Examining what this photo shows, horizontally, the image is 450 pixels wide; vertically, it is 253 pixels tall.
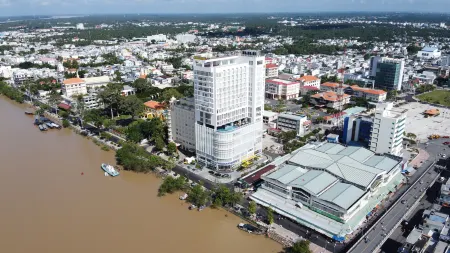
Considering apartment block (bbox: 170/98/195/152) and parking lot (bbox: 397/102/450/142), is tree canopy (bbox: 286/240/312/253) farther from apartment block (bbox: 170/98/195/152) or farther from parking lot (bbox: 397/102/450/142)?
parking lot (bbox: 397/102/450/142)

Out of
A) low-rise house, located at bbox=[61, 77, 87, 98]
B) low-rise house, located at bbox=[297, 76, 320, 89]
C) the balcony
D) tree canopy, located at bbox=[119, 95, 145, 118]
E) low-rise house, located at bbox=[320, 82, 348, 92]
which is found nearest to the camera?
the balcony

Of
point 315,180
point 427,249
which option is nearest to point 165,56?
point 315,180

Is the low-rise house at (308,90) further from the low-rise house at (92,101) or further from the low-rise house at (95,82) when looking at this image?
the low-rise house at (95,82)

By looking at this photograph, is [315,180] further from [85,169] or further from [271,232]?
[85,169]

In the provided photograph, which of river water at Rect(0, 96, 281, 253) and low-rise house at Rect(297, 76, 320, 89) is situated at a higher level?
low-rise house at Rect(297, 76, 320, 89)

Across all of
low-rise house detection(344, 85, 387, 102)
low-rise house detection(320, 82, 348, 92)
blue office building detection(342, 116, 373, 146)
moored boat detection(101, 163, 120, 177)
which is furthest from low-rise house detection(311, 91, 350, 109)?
moored boat detection(101, 163, 120, 177)

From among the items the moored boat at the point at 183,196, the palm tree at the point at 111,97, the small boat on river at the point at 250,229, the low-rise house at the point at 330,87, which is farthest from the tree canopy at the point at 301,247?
the low-rise house at the point at 330,87

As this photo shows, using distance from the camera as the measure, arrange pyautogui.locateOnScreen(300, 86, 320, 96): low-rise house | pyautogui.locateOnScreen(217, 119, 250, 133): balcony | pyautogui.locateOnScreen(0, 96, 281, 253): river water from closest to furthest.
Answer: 1. pyautogui.locateOnScreen(0, 96, 281, 253): river water
2. pyautogui.locateOnScreen(217, 119, 250, 133): balcony
3. pyautogui.locateOnScreen(300, 86, 320, 96): low-rise house
